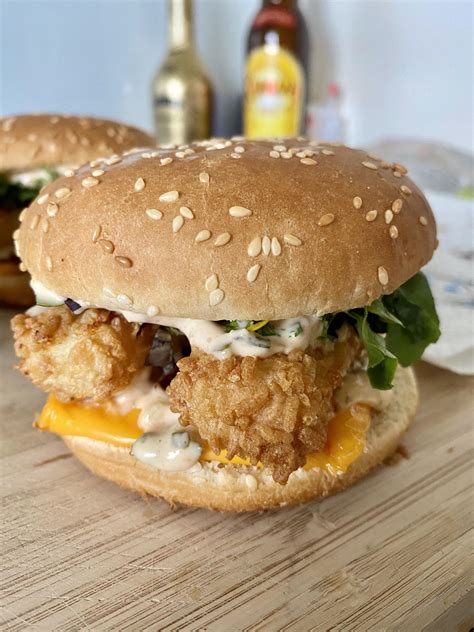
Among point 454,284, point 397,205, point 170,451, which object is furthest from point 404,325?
point 454,284

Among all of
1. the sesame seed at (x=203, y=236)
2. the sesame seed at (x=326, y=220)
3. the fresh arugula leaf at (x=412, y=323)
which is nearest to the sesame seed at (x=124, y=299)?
the sesame seed at (x=203, y=236)

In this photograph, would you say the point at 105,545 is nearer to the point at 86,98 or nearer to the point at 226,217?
the point at 226,217

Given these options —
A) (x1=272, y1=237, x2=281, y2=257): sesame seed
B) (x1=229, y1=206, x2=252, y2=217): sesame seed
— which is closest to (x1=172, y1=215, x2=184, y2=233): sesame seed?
(x1=229, y1=206, x2=252, y2=217): sesame seed

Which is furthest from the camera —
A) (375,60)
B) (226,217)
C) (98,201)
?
(375,60)

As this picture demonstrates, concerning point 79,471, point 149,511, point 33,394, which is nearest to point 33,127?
point 33,394

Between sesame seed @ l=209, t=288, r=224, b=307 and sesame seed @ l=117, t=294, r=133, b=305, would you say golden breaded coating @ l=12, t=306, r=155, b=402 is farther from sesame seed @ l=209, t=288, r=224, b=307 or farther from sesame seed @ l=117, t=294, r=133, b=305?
sesame seed @ l=209, t=288, r=224, b=307

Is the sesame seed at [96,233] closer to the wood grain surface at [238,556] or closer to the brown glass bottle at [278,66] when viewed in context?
the wood grain surface at [238,556]
